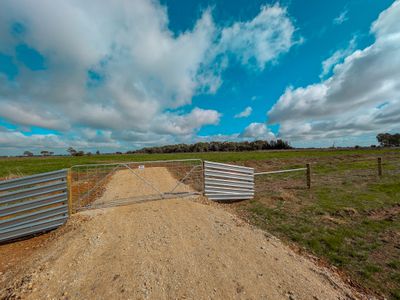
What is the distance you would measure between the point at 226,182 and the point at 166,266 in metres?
5.21

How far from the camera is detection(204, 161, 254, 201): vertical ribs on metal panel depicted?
823 cm

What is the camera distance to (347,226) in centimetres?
552

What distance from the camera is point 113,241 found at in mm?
4555

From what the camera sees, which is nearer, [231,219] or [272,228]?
[272,228]

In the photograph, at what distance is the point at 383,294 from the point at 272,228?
255 centimetres

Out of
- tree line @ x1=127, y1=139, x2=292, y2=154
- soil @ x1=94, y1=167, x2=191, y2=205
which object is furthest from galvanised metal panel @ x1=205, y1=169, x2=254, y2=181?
tree line @ x1=127, y1=139, x2=292, y2=154

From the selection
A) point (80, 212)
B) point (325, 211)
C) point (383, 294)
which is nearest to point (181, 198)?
point (80, 212)

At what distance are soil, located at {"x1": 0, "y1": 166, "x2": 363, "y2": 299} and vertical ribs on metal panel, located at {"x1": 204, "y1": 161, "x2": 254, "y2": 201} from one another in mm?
2759

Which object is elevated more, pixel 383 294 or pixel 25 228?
pixel 25 228

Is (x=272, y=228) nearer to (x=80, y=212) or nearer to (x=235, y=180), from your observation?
(x=235, y=180)

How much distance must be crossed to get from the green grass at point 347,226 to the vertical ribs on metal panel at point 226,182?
2.19ft

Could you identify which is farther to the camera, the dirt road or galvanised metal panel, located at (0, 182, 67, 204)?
galvanised metal panel, located at (0, 182, 67, 204)

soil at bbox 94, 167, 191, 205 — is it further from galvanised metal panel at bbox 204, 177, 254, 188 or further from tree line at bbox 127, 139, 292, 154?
tree line at bbox 127, 139, 292, 154

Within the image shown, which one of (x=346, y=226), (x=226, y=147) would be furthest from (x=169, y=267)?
(x=226, y=147)
